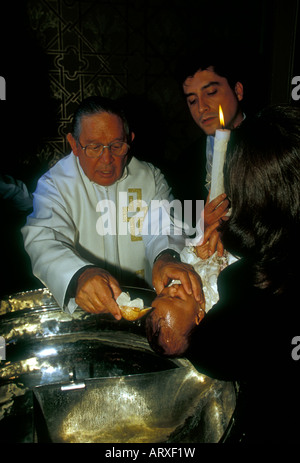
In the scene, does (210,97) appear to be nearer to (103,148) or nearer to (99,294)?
(103,148)

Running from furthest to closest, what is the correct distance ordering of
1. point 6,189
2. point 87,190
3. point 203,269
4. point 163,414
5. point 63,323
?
point 6,189 < point 87,190 < point 63,323 < point 203,269 < point 163,414

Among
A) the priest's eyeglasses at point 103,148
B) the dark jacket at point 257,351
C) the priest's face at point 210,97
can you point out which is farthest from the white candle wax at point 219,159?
the priest's face at point 210,97

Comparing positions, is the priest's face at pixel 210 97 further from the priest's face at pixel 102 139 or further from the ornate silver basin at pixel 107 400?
the ornate silver basin at pixel 107 400

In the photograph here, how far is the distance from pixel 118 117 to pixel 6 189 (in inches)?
58.3

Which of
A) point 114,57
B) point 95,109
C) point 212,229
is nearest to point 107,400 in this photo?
point 212,229

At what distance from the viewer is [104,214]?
3143 mm

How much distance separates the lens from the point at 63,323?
71.1 inches

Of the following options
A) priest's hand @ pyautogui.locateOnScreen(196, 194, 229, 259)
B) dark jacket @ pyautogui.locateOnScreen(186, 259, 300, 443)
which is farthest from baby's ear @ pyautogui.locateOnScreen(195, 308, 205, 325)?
priest's hand @ pyautogui.locateOnScreen(196, 194, 229, 259)

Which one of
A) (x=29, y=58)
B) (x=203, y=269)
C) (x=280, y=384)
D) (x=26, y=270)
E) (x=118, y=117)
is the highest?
(x=29, y=58)

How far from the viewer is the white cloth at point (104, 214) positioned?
2.75 metres

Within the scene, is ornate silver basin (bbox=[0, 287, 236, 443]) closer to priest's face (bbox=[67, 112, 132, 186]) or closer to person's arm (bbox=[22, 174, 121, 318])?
person's arm (bbox=[22, 174, 121, 318])
